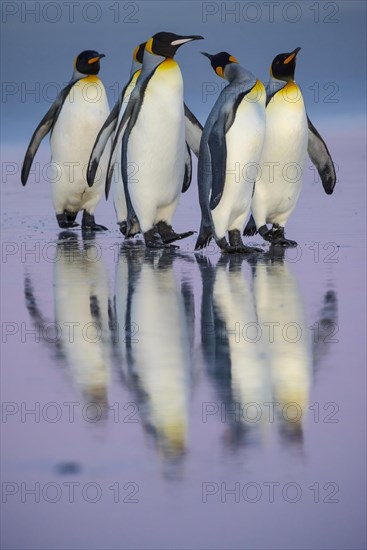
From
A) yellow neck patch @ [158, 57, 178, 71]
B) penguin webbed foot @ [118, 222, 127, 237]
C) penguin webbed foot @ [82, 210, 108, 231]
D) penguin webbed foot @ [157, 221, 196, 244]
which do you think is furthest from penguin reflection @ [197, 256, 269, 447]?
penguin webbed foot @ [82, 210, 108, 231]

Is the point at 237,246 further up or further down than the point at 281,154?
further down

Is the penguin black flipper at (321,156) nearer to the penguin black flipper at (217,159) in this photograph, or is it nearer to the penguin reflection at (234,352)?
the penguin black flipper at (217,159)

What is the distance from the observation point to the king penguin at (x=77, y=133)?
7.77 meters

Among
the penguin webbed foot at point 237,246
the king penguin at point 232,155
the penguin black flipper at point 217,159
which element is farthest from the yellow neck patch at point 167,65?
the penguin webbed foot at point 237,246

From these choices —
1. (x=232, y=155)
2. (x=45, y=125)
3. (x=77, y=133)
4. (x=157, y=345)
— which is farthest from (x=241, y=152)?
(x=157, y=345)

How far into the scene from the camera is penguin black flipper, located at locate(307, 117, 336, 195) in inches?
275

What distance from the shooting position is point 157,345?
4008 mm

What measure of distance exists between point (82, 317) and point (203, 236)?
178cm

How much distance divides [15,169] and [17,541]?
11040mm

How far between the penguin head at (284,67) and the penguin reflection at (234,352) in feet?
4.80

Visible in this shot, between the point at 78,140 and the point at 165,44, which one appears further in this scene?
the point at 78,140

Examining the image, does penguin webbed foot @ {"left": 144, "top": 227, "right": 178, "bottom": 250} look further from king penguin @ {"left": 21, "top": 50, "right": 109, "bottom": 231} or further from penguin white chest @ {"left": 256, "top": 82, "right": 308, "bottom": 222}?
king penguin @ {"left": 21, "top": 50, "right": 109, "bottom": 231}

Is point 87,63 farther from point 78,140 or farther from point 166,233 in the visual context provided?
point 166,233

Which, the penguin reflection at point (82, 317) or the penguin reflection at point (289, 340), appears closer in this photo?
the penguin reflection at point (289, 340)
